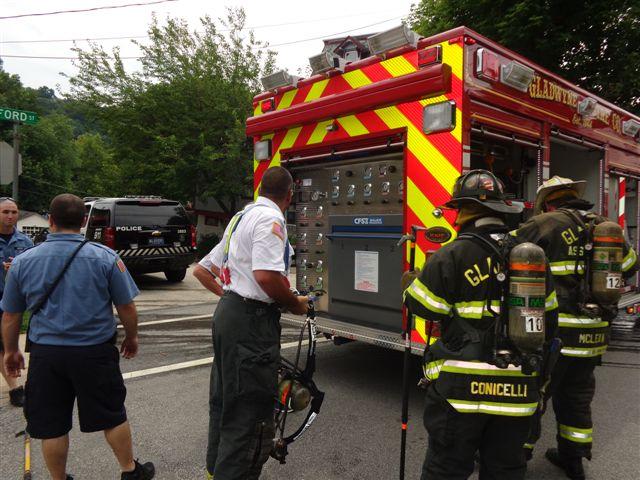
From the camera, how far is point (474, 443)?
6.70 ft

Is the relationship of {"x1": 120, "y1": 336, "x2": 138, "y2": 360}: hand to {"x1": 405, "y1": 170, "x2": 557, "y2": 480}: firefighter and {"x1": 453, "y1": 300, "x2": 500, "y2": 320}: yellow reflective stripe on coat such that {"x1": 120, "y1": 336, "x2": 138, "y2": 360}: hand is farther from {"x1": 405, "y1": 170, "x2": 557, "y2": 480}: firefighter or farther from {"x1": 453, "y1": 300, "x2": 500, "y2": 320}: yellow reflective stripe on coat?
{"x1": 453, "y1": 300, "x2": 500, "y2": 320}: yellow reflective stripe on coat

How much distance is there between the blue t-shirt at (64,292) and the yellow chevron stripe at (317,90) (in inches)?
103

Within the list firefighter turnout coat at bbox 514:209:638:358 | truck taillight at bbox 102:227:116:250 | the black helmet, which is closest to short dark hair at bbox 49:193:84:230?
the black helmet

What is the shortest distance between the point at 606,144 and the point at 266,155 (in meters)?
3.82

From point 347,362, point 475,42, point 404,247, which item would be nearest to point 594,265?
point 404,247

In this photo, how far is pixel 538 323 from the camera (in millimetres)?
1971

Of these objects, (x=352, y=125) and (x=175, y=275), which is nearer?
(x=352, y=125)

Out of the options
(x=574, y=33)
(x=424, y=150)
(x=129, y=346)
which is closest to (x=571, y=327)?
(x=424, y=150)

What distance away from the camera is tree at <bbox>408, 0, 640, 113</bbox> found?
419 inches

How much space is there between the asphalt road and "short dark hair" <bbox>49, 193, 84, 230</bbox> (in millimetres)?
1552

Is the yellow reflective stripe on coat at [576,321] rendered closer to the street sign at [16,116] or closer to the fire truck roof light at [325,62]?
the fire truck roof light at [325,62]

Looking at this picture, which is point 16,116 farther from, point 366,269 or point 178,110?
point 178,110

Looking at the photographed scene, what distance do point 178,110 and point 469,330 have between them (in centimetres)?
1865

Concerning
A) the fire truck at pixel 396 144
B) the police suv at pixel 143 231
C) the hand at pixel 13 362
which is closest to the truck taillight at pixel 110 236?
the police suv at pixel 143 231
